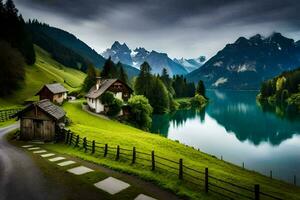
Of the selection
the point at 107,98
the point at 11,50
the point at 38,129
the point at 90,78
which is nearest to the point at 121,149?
the point at 38,129

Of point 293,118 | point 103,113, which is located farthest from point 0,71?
point 293,118

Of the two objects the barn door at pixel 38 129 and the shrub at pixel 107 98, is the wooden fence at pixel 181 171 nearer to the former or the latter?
the barn door at pixel 38 129

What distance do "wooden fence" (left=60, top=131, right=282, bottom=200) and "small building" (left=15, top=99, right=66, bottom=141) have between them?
2290 mm

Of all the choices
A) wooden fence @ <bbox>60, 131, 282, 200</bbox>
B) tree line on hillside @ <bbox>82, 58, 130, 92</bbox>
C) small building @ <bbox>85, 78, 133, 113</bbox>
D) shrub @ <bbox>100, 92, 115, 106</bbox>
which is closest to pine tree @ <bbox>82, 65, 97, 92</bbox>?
tree line on hillside @ <bbox>82, 58, 130, 92</bbox>

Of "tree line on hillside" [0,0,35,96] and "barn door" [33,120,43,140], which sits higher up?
"tree line on hillside" [0,0,35,96]

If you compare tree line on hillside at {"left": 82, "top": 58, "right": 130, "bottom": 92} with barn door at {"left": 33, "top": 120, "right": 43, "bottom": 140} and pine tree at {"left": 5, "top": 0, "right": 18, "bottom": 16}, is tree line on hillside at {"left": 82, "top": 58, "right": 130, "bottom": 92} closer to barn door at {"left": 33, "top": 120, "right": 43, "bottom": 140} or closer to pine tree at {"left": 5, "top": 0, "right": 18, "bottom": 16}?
pine tree at {"left": 5, "top": 0, "right": 18, "bottom": 16}

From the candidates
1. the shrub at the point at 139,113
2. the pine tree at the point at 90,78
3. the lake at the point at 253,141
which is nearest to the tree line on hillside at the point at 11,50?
the pine tree at the point at 90,78

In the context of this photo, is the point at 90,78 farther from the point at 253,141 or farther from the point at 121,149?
the point at 121,149

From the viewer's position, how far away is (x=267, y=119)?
110 m

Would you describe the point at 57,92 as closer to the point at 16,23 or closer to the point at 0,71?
the point at 0,71

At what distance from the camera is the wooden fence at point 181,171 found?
1955 centimetres

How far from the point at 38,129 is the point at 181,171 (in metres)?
26.9

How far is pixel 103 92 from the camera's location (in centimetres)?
8294

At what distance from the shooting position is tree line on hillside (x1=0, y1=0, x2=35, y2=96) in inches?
3460
